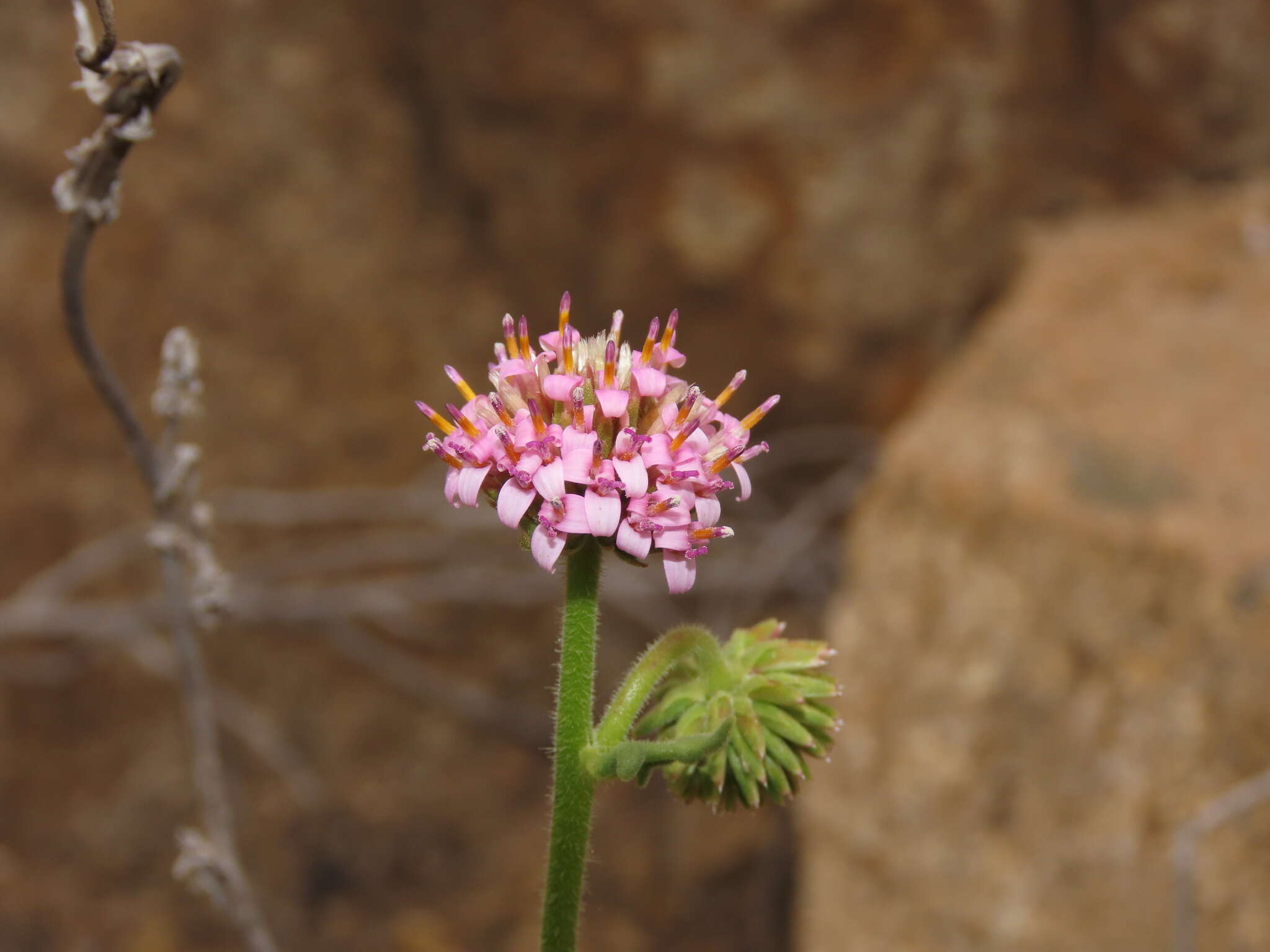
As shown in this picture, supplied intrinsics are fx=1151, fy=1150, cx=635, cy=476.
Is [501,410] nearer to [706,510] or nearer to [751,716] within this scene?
[706,510]

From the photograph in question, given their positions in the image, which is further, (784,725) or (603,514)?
(784,725)

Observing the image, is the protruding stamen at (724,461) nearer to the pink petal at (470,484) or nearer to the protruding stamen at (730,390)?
the protruding stamen at (730,390)

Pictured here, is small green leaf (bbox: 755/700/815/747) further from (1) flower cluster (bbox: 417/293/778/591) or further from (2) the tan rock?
(2) the tan rock

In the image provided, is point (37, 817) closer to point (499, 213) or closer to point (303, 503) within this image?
point (303, 503)

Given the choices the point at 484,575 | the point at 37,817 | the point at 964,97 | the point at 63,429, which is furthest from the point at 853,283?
the point at 37,817

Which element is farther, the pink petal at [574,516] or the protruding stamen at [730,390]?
the protruding stamen at [730,390]

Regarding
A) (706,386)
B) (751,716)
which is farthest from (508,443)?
(706,386)

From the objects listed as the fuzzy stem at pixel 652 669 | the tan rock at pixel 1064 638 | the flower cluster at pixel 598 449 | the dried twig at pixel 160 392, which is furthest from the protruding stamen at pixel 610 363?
the tan rock at pixel 1064 638

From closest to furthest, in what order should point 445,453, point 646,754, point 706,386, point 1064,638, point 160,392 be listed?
1. point 646,754
2. point 445,453
3. point 160,392
4. point 1064,638
5. point 706,386
